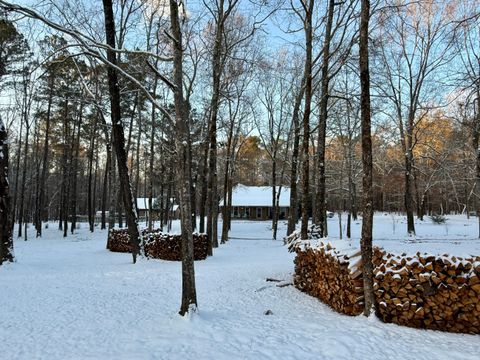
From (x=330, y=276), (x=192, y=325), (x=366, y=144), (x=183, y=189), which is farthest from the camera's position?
(x=330, y=276)

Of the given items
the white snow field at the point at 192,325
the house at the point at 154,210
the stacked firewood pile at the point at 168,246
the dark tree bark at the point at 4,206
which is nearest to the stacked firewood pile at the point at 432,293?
the white snow field at the point at 192,325

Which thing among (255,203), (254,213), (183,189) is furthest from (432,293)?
(254,213)

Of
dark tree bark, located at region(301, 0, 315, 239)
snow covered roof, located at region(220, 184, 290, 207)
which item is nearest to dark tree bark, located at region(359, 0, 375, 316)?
dark tree bark, located at region(301, 0, 315, 239)

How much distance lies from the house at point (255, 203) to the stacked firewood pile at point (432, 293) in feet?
120

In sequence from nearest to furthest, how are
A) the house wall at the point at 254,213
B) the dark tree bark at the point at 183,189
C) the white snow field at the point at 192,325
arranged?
the white snow field at the point at 192,325 → the dark tree bark at the point at 183,189 → the house wall at the point at 254,213

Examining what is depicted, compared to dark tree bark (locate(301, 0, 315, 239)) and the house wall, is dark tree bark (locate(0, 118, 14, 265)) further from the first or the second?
the house wall

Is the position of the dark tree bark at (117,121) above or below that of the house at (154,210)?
above

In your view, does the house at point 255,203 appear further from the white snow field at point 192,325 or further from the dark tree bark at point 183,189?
the dark tree bark at point 183,189

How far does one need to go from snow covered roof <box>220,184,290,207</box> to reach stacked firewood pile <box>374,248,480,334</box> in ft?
119

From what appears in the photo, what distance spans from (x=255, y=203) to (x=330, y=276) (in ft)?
118

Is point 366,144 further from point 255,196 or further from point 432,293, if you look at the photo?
point 255,196

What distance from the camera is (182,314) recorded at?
18.3 ft

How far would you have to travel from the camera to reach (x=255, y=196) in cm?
4450

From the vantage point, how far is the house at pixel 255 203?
4278 cm
